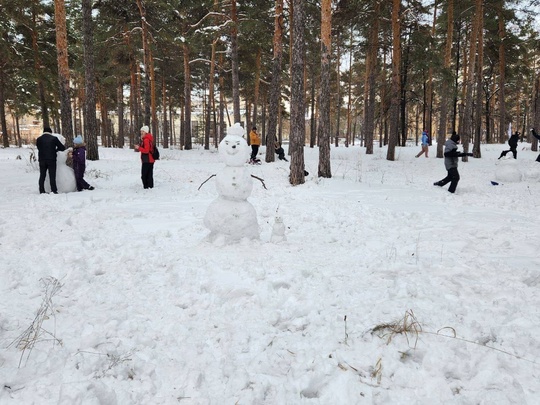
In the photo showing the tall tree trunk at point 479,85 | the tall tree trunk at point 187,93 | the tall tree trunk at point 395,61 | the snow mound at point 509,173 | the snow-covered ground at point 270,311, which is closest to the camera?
the snow-covered ground at point 270,311

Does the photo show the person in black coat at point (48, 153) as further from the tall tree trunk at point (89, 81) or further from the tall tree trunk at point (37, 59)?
the tall tree trunk at point (37, 59)

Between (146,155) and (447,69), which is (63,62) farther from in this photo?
(447,69)

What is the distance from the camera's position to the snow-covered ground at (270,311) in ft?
7.04

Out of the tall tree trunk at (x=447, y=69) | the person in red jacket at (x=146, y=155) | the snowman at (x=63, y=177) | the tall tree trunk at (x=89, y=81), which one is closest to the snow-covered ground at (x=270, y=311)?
the snowman at (x=63, y=177)

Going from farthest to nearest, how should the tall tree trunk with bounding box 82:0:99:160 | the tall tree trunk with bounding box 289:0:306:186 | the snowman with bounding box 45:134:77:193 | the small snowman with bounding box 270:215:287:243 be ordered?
1. the tall tree trunk with bounding box 82:0:99:160
2. the tall tree trunk with bounding box 289:0:306:186
3. the snowman with bounding box 45:134:77:193
4. the small snowman with bounding box 270:215:287:243

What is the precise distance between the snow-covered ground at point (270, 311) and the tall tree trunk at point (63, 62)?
6740 mm

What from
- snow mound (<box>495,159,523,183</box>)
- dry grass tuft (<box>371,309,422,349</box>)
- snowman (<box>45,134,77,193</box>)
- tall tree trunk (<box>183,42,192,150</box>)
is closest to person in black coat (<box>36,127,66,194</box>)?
snowman (<box>45,134,77,193</box>)

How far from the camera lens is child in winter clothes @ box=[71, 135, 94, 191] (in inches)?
337

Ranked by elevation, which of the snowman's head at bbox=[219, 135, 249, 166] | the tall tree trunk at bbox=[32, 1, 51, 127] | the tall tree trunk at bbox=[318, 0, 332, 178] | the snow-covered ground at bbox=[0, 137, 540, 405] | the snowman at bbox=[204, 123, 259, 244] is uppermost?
the tall tree trunk at bbox=[32, 1, 51, 127]

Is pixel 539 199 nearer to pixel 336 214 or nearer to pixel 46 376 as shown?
pixel 336 214

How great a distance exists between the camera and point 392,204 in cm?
771

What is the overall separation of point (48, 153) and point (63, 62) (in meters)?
5.55

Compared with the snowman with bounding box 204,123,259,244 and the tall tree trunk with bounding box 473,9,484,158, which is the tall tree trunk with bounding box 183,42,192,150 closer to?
the tall tree trunk with bounding box 473,9,484,158

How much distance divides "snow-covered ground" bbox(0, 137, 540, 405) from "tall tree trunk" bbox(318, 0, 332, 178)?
4.40 m
